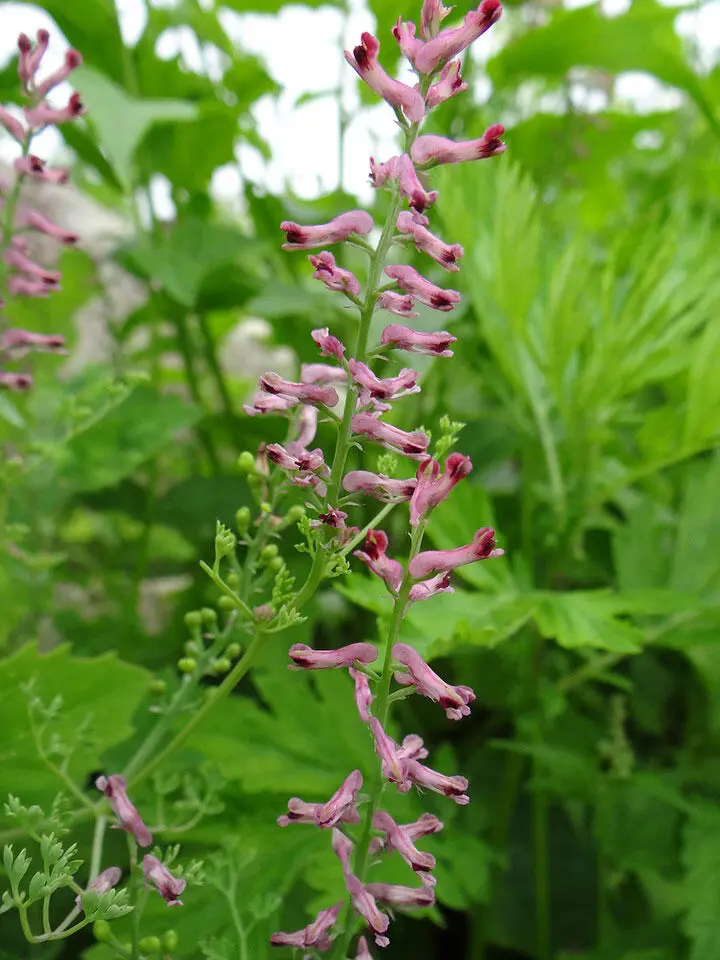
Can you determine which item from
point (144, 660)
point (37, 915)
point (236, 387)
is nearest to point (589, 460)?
point (144, 660)

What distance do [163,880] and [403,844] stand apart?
18 cm

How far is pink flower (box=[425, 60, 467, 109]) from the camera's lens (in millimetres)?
565

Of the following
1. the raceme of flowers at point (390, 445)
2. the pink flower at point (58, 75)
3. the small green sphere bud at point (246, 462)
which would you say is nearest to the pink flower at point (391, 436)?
the raceme of flowers at point (390, 445)

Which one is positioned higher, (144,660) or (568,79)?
(568,79)

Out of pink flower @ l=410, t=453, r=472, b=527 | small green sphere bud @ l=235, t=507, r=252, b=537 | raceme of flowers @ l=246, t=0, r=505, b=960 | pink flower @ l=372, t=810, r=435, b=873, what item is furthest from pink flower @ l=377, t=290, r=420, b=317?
pink flower @ l=372, t=810, r=435, b=873

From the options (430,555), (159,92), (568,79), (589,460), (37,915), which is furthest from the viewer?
(568,79)

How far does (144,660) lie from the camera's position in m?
1.48

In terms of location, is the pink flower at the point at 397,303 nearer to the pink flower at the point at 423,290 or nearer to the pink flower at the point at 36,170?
the pink flower at the point at 423,290

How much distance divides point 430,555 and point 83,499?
1.33 metres

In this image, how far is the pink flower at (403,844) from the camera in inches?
21.5

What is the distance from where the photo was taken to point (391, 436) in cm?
56

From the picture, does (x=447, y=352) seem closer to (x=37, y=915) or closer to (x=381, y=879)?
(x=381, y=879)

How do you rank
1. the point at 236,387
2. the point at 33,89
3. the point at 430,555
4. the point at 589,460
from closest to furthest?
the point at 430,555, the point at 33,89, the point at 589,460, the point at 236,387

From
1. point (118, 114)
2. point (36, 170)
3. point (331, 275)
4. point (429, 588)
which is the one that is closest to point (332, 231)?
point (331, 275)
